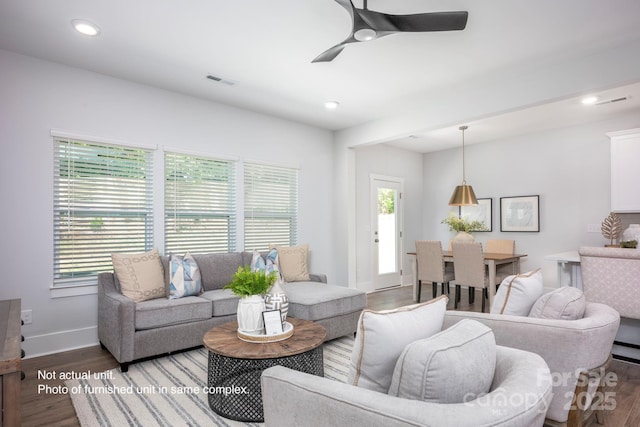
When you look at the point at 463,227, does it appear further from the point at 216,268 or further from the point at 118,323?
the point at 118,323

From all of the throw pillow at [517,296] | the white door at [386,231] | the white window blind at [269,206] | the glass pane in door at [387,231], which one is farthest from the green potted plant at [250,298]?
the glass pane in door at [387,231]

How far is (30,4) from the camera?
2.46m

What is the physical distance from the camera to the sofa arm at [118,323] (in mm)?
2850

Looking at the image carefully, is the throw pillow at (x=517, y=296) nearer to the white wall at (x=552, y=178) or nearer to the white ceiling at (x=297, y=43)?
the white ceiling at (x=297, y=43)

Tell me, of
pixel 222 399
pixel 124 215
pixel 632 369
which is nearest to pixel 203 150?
pixel 124 215

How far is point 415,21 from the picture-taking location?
2.21 metres

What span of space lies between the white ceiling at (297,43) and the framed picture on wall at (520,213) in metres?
1.99

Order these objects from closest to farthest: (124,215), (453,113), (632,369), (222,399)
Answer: (222,399), (632,369), (124,215), (453,113)

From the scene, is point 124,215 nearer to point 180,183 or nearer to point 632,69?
point 180,183

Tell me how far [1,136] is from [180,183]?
5.15 feet

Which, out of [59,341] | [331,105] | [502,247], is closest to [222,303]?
[59,341]

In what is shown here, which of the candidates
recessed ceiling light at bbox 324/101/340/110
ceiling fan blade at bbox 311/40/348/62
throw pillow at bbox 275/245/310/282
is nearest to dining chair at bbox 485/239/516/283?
throw pillow at bbox 275/245/310/282

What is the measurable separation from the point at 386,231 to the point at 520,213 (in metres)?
2.24

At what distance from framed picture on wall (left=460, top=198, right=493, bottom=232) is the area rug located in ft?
14.2
